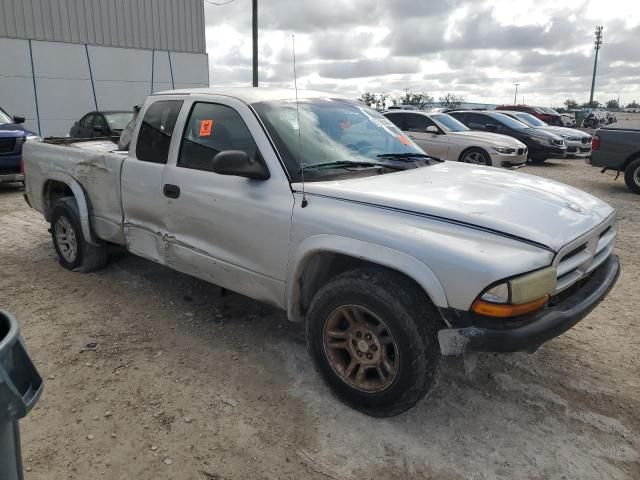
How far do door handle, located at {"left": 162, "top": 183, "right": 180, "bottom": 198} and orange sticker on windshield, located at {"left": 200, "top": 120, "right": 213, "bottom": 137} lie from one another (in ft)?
1.45

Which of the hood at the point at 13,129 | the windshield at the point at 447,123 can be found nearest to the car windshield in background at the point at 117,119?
the hood at the point at 13,129

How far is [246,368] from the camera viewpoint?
3.46 meters

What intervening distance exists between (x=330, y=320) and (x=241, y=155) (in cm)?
114

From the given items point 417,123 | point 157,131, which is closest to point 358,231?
point 157,131

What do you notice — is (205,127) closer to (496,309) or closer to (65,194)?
(496,309)

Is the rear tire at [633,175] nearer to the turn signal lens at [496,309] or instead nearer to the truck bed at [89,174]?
the turn signal lens at [496,309]

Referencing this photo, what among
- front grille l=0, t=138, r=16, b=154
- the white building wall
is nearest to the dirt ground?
front grille l=0, t=138, r=16, b=154

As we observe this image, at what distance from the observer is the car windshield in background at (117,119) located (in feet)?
38.4

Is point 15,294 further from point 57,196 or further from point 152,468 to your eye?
point 152,468

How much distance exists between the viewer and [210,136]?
370 centimetres

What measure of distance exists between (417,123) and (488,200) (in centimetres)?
955

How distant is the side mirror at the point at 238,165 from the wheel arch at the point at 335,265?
22.2 inches

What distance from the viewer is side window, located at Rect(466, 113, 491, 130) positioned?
49.3ft

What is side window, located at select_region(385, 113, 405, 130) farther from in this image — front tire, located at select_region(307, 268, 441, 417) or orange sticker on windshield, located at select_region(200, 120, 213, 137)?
front tire, located at select_region(307, 268, 441, 417)
